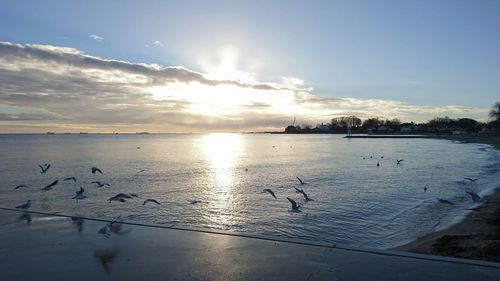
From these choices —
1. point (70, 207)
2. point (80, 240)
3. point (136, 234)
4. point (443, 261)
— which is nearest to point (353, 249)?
point (443, 261)

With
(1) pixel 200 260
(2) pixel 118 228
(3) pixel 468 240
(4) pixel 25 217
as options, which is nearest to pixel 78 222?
(2) pixel 118 228

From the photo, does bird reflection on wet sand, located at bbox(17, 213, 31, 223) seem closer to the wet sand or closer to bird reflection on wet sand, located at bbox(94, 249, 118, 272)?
the wet sand

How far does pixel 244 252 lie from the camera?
6.38 m

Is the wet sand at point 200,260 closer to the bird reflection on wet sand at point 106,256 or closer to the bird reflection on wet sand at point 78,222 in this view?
the bird reflection on wet sand at point 106,256

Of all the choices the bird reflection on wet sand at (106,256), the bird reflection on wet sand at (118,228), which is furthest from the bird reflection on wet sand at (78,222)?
the bird reflection on wet sand at (106,256)

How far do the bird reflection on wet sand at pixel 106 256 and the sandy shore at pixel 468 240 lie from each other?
7462mm

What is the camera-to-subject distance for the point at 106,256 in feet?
20.7

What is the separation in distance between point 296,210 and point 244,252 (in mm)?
10751

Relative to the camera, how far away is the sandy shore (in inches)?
376

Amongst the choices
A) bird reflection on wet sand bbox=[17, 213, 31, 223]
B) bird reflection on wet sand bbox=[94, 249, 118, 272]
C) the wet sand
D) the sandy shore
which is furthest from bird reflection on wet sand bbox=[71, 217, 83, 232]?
the sandy shore

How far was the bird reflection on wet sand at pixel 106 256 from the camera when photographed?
5984 millimetres

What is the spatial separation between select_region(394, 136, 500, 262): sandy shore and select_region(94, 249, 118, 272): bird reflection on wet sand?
24.5ft

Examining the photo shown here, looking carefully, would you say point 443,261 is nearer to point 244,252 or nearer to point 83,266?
point 244,252

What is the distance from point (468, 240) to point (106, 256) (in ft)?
31.5
